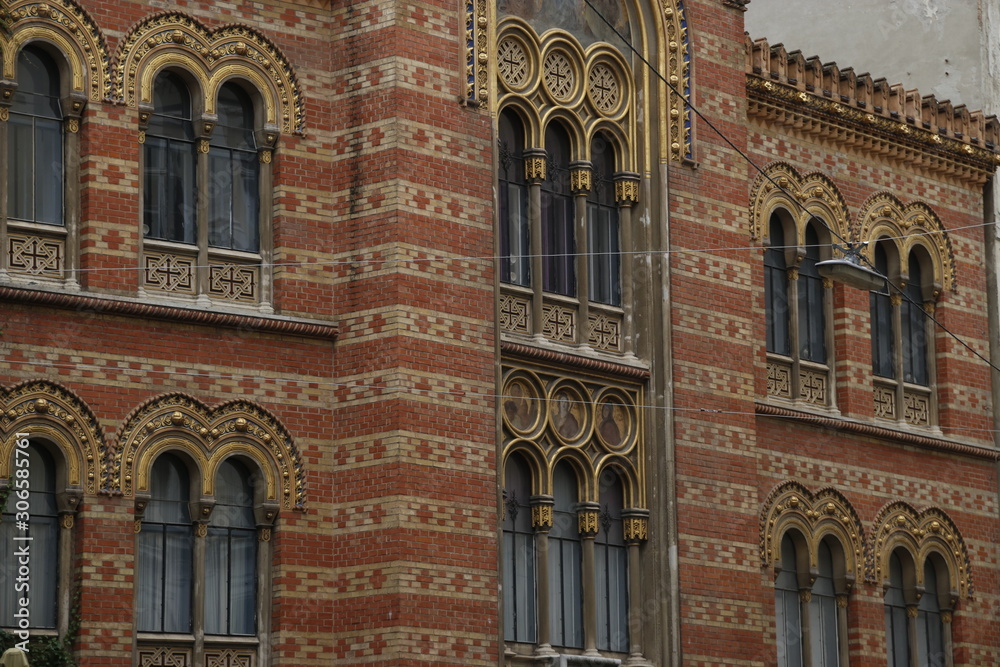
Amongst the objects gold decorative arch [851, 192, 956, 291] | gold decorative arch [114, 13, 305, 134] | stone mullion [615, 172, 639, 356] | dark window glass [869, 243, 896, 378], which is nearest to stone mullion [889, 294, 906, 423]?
dark window glass [869, 243, 896, 378]

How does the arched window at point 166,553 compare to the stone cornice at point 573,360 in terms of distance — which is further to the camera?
the stone cornice at point 573,360

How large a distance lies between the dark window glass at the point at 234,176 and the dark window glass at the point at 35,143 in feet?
5.38

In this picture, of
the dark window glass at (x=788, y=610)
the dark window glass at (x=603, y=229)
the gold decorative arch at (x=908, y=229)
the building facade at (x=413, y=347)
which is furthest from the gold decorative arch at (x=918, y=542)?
the dark window glass at (x=603, y=229)

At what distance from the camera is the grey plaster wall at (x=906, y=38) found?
30766 mm

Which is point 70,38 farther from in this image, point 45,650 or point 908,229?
point 908,229

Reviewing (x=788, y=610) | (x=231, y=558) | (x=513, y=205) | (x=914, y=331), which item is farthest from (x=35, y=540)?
(x=914, y=331)

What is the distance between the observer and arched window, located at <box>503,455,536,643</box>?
74.6 feet

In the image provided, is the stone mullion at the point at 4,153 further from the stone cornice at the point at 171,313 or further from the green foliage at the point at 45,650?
the green foliage at the point at 45,650

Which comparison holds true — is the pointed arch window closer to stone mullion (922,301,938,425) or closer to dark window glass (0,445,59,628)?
stone mullion (922,301,938,425)

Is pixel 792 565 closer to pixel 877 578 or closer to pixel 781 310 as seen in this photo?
pixel 877 578

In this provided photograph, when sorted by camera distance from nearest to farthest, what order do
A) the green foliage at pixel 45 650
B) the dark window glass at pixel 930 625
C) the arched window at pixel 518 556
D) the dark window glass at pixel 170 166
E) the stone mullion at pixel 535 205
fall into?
the green foliage at pixel 45 650 < the dark window glass at pixel 170 166 < the arched window at pixel 518 556 < the stone mullion at pixel 535 205 < the dark window glass at pixel 930 625

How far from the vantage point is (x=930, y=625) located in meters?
28.2

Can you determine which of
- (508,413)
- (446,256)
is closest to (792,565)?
(508,413)

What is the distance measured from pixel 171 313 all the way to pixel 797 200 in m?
9.52
